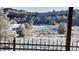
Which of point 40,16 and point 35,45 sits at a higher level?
point 40,16

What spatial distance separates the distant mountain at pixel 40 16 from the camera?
3.44m

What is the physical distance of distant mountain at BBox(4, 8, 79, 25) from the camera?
3438 millimetres

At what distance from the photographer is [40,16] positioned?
3455 mm

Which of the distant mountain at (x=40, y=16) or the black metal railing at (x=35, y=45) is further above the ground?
the distant mountain at (x=40, y=16)

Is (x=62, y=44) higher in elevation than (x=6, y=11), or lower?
lower

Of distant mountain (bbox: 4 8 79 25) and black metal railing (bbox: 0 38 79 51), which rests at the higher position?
distant mountain (bbox: 4 8 79 25)

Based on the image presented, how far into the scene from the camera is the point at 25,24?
11.3 ft
